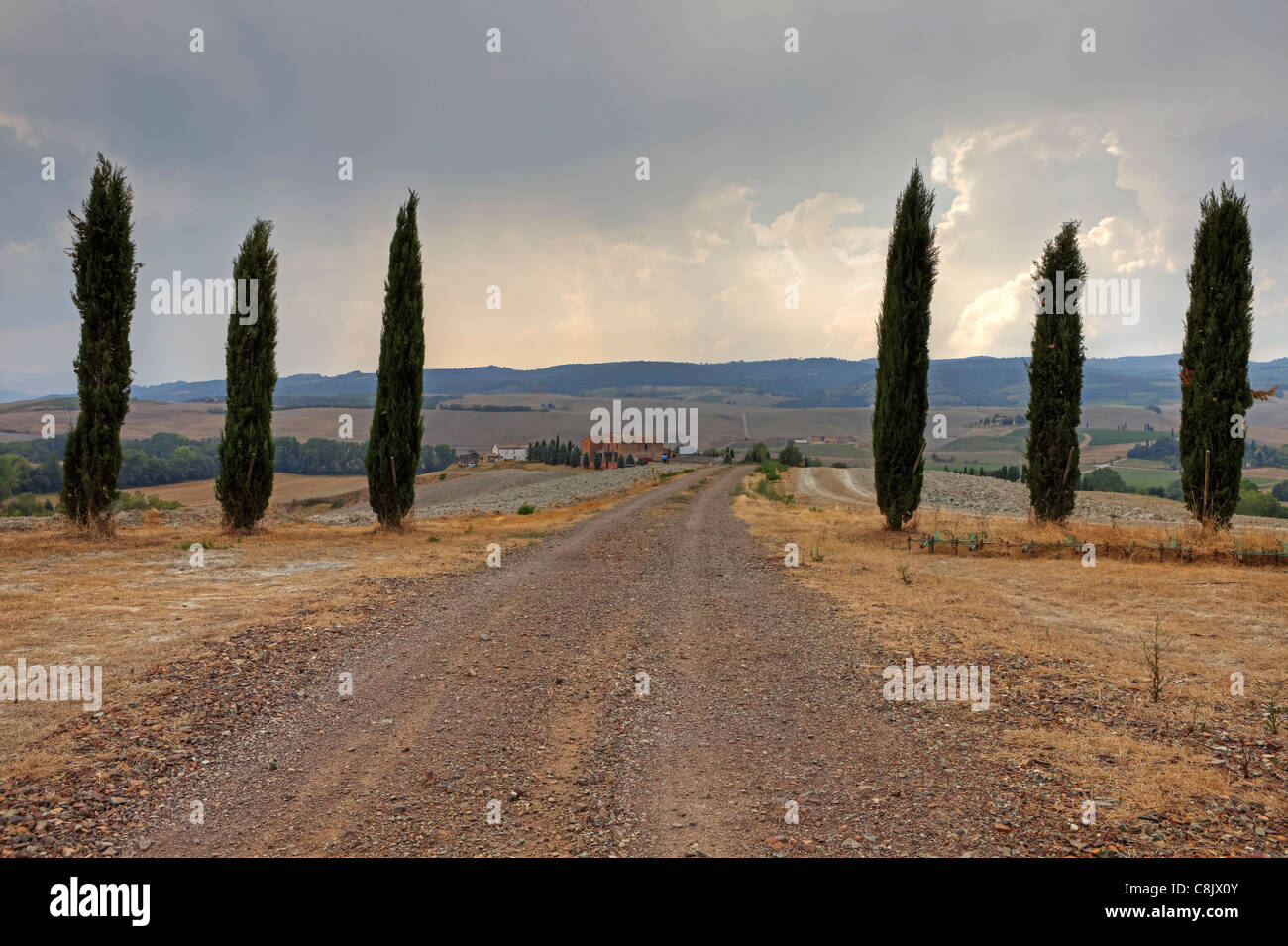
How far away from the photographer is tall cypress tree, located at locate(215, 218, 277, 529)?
20141 mm

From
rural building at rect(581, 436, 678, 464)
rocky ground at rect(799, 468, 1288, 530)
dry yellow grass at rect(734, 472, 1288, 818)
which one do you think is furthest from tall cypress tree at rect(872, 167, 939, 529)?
rural building at rect(581, 436, 678, 464)

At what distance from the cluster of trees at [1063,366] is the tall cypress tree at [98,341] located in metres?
21.5

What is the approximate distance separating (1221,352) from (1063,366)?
3415mm

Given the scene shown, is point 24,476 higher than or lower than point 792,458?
lower

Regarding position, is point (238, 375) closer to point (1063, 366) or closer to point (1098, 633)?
point (1098, 633)

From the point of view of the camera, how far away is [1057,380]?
1955 cm

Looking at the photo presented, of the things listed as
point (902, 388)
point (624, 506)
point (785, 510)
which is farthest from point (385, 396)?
point (785, 510)

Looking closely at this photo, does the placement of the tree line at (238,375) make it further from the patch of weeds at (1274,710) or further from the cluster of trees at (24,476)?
the cluster of trees at (24,476)

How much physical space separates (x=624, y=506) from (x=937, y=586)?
64.7ft

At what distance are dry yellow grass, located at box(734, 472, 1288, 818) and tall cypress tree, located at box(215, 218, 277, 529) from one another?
49.9ft

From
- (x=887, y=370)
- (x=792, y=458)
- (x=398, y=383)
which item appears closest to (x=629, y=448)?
(x=792, y=458)

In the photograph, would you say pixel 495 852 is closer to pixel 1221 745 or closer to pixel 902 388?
pixel 1221 745

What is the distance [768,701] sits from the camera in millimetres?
6598

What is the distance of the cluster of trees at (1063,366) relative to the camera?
56.1ft
